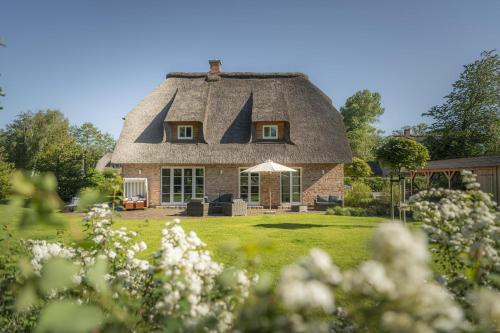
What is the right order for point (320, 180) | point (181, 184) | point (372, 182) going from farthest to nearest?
point (372, 182)
point (181, 184)
point (320, 180)

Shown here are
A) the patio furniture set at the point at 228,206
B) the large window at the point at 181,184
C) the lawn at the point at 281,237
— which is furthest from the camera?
the large window at the point at 181,184

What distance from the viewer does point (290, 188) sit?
17484 mm

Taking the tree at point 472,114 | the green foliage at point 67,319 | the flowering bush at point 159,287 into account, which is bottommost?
the flowering bush at point 159,287

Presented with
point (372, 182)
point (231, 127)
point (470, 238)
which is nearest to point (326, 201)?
point (231, 127)

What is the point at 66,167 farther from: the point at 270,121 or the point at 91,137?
the point at 91,137

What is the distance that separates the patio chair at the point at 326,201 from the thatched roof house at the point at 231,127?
1094 mm

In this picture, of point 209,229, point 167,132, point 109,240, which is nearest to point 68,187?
point 167,132

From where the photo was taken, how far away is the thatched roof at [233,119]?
56.3 feet

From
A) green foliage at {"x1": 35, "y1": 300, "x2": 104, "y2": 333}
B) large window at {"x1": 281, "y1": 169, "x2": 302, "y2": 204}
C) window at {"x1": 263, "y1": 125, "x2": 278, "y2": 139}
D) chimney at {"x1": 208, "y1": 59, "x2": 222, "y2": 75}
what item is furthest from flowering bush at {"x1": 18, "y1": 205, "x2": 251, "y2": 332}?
chimney at {"x1": 208, "y1": 59, "x2": 222, "y2": 75}

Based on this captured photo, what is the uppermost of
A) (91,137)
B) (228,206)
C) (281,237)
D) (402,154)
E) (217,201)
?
(91,137)

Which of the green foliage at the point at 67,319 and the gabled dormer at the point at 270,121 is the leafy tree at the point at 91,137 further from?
the green foliage at the point at 67,319

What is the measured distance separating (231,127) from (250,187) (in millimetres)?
3611

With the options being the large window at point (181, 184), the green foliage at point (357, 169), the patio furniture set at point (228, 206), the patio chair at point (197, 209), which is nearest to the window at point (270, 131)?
the large window at point (181, 184)

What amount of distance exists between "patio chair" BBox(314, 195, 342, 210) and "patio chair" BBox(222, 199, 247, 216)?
387 cm
